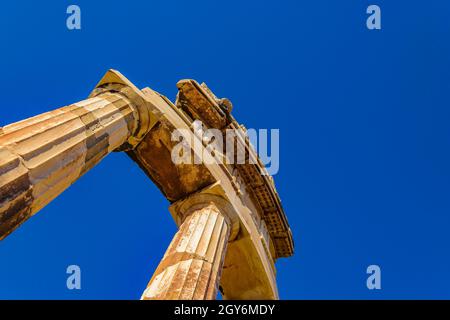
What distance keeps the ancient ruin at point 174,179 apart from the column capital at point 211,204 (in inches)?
1.1

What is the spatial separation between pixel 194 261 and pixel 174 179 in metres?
3.75

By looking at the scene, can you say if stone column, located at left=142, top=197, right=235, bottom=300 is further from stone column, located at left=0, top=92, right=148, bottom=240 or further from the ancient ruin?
stone column, located at left=0, top=92, right=148, bottom=240

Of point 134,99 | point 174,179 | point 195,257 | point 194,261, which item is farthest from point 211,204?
point 134,99

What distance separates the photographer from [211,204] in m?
9.93

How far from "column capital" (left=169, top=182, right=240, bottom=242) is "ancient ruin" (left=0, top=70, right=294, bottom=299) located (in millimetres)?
27

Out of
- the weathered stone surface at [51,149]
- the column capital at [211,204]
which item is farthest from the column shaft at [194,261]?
the weathered stone surface at [51,149]

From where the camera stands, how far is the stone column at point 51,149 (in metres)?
5.42

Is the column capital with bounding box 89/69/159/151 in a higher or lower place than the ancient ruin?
higher

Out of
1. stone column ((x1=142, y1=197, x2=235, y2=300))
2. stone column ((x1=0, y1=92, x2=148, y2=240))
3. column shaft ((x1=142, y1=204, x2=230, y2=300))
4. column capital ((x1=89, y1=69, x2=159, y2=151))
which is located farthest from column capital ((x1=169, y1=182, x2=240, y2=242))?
stone column ((x1=0, y1=92, x2=148, y2=240))

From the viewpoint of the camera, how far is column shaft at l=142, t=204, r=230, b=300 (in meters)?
6.52

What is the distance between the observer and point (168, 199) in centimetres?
1086

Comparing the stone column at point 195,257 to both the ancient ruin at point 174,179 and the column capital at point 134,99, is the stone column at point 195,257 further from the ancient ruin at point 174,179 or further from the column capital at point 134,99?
the column capital at point 134,99

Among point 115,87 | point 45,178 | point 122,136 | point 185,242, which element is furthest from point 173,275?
point 115,87
